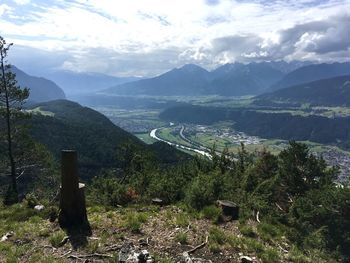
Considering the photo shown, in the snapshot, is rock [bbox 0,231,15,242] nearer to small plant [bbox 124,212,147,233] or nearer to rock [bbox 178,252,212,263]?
small plant [bbox 124,212,147,233]

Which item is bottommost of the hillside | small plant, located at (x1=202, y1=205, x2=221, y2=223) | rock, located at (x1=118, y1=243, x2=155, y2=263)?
the hillside

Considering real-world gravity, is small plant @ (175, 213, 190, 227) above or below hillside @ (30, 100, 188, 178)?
above

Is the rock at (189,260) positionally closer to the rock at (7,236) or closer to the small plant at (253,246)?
the small plant at (253,246)

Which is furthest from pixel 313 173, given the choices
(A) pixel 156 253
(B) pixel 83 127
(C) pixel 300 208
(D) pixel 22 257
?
(B) pixel 83 127

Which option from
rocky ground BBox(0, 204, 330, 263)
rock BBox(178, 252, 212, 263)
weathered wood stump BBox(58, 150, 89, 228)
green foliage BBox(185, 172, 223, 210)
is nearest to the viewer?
rock BBox(178, 252, 212, 263)

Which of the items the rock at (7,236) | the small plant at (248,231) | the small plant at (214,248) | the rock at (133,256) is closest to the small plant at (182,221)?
the small plant at (214,248)

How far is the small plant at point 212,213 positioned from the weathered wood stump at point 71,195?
16.9 ft

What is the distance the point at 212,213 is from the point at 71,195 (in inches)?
240

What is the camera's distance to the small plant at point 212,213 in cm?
1558

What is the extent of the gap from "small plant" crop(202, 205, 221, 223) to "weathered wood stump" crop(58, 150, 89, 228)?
16.9ft

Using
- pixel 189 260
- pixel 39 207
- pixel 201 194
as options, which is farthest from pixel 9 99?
pixel 189 260

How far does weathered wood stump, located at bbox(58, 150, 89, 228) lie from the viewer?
14234mm

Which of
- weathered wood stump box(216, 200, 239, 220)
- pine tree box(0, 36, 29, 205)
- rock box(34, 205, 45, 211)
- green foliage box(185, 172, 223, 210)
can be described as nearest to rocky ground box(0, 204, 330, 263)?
weathered wood stump box(216, 200, 239, 220)

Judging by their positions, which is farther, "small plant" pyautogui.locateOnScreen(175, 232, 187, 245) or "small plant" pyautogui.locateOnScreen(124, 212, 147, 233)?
"small plant" pyautogui.locateOnScreen(124, 212, 147, 233)
